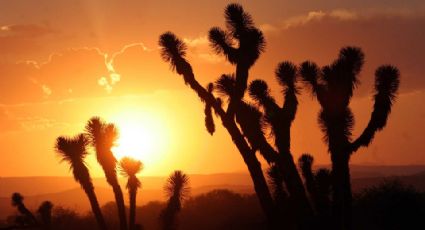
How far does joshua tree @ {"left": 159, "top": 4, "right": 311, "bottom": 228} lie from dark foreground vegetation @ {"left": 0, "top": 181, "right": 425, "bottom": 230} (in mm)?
9114

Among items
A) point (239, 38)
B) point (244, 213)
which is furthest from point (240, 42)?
point (244, 213)

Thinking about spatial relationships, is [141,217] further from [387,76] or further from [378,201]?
[387,76]

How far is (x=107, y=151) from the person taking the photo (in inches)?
899

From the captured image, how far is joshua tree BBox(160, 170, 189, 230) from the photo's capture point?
25.1m

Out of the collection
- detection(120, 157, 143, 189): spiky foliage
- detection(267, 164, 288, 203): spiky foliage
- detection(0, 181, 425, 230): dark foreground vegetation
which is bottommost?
detection(0, 181, 425, 230): dark foreground vegetation

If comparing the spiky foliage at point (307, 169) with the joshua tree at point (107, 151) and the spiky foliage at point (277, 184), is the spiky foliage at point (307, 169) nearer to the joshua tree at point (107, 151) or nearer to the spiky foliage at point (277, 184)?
the spiky foliage at point (277, 184)

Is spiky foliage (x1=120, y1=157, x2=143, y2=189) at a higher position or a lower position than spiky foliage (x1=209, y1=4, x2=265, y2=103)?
lower

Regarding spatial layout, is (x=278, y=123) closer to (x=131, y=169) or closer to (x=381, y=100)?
(x=381, y=100)

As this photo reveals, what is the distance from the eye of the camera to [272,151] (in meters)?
19.0

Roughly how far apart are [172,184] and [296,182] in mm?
7836

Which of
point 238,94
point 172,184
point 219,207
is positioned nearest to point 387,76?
point 238,94

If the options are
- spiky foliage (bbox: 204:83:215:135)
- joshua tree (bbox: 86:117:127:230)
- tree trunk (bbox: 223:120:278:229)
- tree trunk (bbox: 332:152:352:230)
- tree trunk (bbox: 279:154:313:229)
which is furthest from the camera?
joshua tree (bbox: 86:117:127:230)

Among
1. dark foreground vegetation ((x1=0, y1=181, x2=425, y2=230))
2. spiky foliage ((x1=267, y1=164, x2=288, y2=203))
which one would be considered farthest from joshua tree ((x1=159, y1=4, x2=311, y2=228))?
dark foreground vegetation ((x1=0, y1=181, x2=425, y2=230))

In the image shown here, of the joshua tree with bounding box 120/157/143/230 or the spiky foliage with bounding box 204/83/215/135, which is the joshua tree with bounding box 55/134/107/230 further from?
the spiky foliage with bounding box 204/83/215/135
